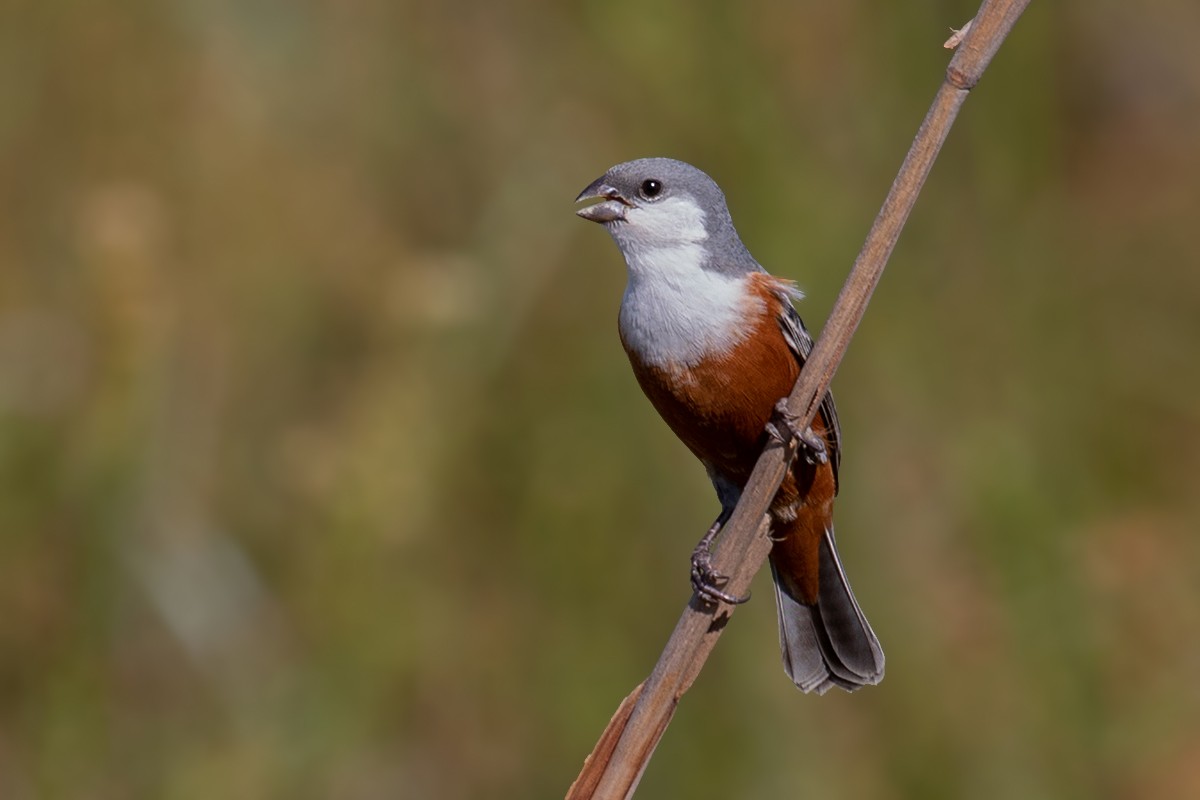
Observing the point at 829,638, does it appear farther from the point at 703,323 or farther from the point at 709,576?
the point at 709,576

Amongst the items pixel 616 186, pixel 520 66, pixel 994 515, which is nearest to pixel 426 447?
pixel 616 186

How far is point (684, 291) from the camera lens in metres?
3.51

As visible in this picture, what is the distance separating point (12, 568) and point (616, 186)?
2.84 m

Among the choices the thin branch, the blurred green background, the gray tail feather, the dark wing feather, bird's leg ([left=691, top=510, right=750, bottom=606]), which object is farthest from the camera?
the blurred green background

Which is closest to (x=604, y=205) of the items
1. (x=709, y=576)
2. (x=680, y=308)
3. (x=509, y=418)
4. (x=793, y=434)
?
(x=680, y=308)

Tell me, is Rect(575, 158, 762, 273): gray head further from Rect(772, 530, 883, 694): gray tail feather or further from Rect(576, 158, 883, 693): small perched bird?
Rect(772, 530, 883, 694): gray tail feather

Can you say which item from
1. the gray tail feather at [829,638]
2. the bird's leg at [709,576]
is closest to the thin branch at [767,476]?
the bird's leg at [709,576]

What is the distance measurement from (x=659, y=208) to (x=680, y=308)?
261 mm

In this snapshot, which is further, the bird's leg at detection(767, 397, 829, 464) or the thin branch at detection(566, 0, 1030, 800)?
the bird's leg at detection(767, 397, 829, 464)

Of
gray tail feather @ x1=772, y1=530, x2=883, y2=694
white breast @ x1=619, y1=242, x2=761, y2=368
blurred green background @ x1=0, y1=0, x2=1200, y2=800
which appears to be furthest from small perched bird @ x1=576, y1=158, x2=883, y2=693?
blurred green background @ x1=0, y1=0, x2=1200, y2=800

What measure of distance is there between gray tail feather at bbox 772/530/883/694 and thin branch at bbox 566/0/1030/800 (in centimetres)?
123

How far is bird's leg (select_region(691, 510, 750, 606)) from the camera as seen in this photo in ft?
9.21

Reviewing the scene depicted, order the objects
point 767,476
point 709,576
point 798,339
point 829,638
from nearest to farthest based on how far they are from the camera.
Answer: point 767,476 → point 709,576 → point 798,339 → point 829,638

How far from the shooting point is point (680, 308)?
3496mm
